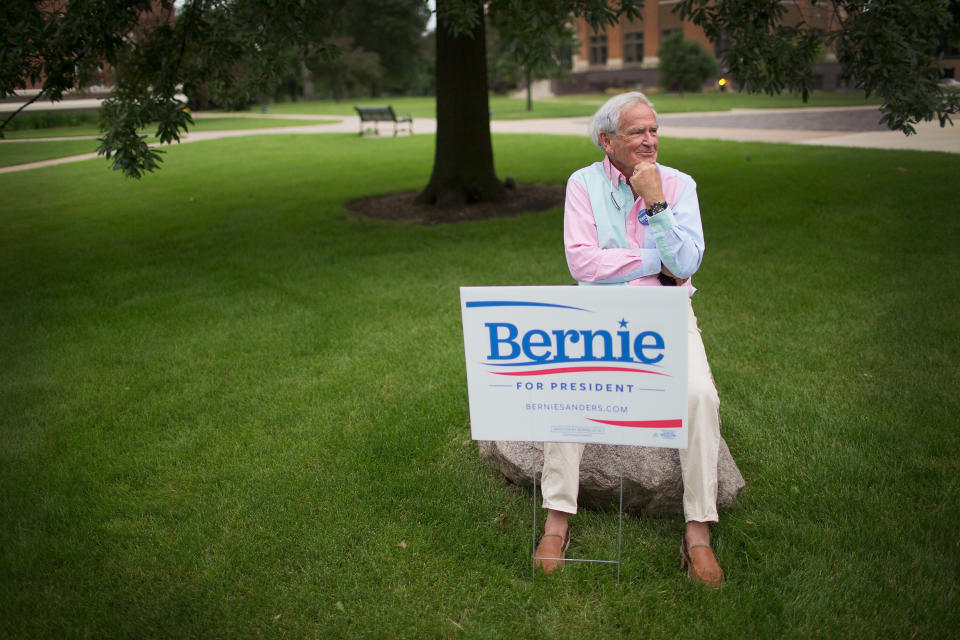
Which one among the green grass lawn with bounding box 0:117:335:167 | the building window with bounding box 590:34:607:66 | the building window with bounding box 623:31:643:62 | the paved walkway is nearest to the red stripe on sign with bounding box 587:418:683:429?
the green grass lawn with bounding box 0:117:335:167

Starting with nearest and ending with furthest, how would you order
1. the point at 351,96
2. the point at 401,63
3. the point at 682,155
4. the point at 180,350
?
the point at 180,350 → the point at 682,155 → the point at 401,63 → the point at 351,96

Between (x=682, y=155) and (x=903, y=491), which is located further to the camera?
(x=682, y=155)

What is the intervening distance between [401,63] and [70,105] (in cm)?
5594

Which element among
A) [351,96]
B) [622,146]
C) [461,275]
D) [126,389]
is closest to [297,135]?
[461,275]

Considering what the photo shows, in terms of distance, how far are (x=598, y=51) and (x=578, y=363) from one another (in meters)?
59.8

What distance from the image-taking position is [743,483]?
320cm

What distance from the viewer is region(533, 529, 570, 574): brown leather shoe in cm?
290

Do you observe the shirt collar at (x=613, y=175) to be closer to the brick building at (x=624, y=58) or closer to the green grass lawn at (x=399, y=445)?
the green grass lawn at (x=399, y=445)

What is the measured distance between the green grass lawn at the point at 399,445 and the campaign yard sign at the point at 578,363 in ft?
2.36

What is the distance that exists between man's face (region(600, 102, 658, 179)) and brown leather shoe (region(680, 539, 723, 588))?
161cm

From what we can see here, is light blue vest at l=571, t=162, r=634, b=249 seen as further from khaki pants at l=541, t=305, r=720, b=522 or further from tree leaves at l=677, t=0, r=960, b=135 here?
tree leaves at l=677, t=0, r=960, b=135

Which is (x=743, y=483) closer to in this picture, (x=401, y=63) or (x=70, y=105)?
(x=70, y=105)

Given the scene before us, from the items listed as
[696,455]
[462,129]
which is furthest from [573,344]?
[462,129]

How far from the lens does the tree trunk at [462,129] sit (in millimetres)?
9477
